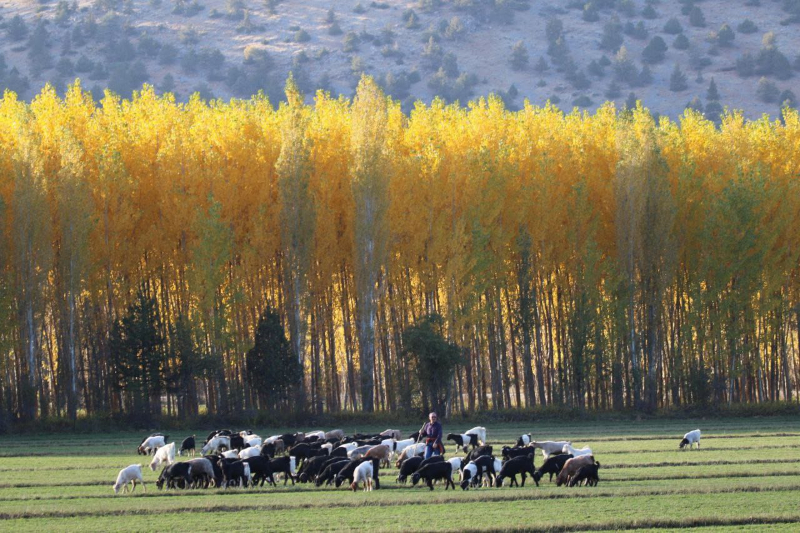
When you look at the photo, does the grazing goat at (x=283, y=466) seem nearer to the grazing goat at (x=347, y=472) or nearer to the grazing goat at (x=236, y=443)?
the grazing goat at (x=347, y=472)

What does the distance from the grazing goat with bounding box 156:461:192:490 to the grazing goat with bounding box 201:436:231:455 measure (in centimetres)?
626

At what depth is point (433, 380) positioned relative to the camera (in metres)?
42.1

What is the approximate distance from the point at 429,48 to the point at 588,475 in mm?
120810

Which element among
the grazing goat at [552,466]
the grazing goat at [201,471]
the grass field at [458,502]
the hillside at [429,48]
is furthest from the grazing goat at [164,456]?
the hillside at [429,48]

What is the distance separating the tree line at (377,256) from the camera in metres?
41.7

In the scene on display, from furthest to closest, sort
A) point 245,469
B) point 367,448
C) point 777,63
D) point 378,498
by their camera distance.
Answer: point 777,63 < point 367,448 < point 245,469 < point 378,498

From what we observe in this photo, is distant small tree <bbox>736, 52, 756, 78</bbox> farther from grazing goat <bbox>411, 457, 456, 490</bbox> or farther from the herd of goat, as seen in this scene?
grazing goat <bbox>411, 457, 456, 490</bbox>

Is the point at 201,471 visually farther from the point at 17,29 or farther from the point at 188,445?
the point at 17,29

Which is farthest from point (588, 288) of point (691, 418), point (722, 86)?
point (722, 86)

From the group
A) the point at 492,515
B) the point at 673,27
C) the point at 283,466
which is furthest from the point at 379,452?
the point at 673,27

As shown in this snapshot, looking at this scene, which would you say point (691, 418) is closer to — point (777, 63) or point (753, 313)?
point (753, 313)

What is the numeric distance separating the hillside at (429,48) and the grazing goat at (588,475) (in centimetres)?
9640

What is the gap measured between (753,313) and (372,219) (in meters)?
15.8

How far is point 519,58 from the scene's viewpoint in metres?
135
